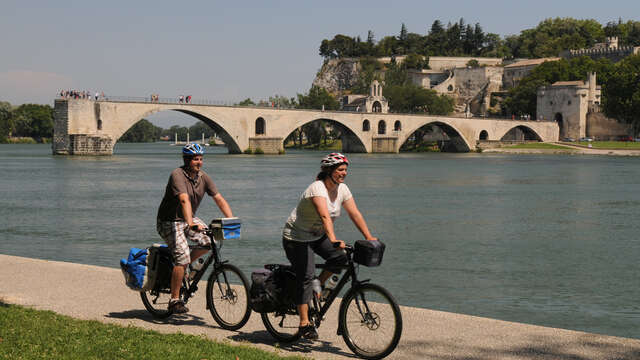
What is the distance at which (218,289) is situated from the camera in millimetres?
7402

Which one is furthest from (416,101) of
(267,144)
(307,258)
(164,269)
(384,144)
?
(307,258)

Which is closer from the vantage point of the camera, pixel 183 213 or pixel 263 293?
pixel 263 293

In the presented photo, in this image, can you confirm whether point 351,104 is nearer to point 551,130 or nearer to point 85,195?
point 551,130

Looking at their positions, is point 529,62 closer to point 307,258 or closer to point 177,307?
point 177,307

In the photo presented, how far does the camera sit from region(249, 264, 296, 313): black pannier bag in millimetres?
6859

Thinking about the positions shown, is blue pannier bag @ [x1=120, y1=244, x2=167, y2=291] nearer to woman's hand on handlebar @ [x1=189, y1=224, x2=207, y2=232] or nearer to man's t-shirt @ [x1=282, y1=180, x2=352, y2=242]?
woman's hand on handlebar @ [x1=189, y1=224, x2=207, y2=232]

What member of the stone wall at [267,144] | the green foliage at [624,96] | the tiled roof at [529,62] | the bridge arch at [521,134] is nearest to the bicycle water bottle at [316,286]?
the stone wall at [267,144]

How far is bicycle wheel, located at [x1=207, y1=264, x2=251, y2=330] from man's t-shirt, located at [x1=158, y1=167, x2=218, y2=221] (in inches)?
26.8

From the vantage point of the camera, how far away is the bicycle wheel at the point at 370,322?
248 inches

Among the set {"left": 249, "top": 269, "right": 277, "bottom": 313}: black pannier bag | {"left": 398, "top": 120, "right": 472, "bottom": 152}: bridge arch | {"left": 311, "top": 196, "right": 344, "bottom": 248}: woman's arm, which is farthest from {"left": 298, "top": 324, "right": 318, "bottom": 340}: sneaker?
{"left": 398, "top": 120, "right": 472, "bottom": 152}: bridge arch

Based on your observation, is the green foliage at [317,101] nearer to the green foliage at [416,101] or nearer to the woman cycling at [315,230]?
the green foliage at [416,101]

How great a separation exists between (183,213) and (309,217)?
54.3 inches

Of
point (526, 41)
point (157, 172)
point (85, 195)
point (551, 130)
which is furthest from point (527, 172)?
point (526, 41)

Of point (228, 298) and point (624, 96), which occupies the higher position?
point (624, 96)
